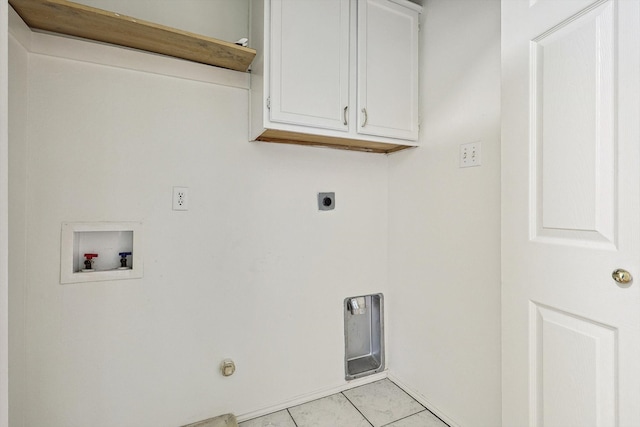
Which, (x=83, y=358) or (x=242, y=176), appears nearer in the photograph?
(x=83, y=358)

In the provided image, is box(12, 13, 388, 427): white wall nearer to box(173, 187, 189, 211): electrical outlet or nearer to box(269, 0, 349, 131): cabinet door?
box(173, 187, 189, 211): electrical outlet

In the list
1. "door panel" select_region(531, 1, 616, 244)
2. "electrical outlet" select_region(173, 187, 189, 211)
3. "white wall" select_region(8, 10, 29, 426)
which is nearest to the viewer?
"door panel" select_region(531, 1, 616, 244)

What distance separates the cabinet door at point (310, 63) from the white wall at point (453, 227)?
0.54 meters

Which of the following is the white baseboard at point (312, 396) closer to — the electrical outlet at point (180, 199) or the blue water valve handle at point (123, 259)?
the blue water valve handle at point (123, 259)

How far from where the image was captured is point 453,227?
5.17 feet

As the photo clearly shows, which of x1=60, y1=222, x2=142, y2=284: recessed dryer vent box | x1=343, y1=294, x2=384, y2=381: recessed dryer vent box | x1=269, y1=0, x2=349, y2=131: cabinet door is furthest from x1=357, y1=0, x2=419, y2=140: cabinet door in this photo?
x1=60, y1=222, x2=142, y2=284: recessed dryer vent box

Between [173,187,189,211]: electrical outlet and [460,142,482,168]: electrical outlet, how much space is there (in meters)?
1.39

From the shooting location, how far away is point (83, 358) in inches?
52.1

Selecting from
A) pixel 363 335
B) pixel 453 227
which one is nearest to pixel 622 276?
pixel 453 227

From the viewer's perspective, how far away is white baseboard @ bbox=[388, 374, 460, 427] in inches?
62.5

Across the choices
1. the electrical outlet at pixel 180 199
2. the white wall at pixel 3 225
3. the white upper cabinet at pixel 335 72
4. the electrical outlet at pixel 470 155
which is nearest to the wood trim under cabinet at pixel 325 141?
the white upper cabinet at pixel 335 72

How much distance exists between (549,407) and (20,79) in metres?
2.16

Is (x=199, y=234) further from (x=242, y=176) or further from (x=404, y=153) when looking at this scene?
(x=404, y=153)

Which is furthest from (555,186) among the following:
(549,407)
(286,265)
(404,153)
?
(286,265)
